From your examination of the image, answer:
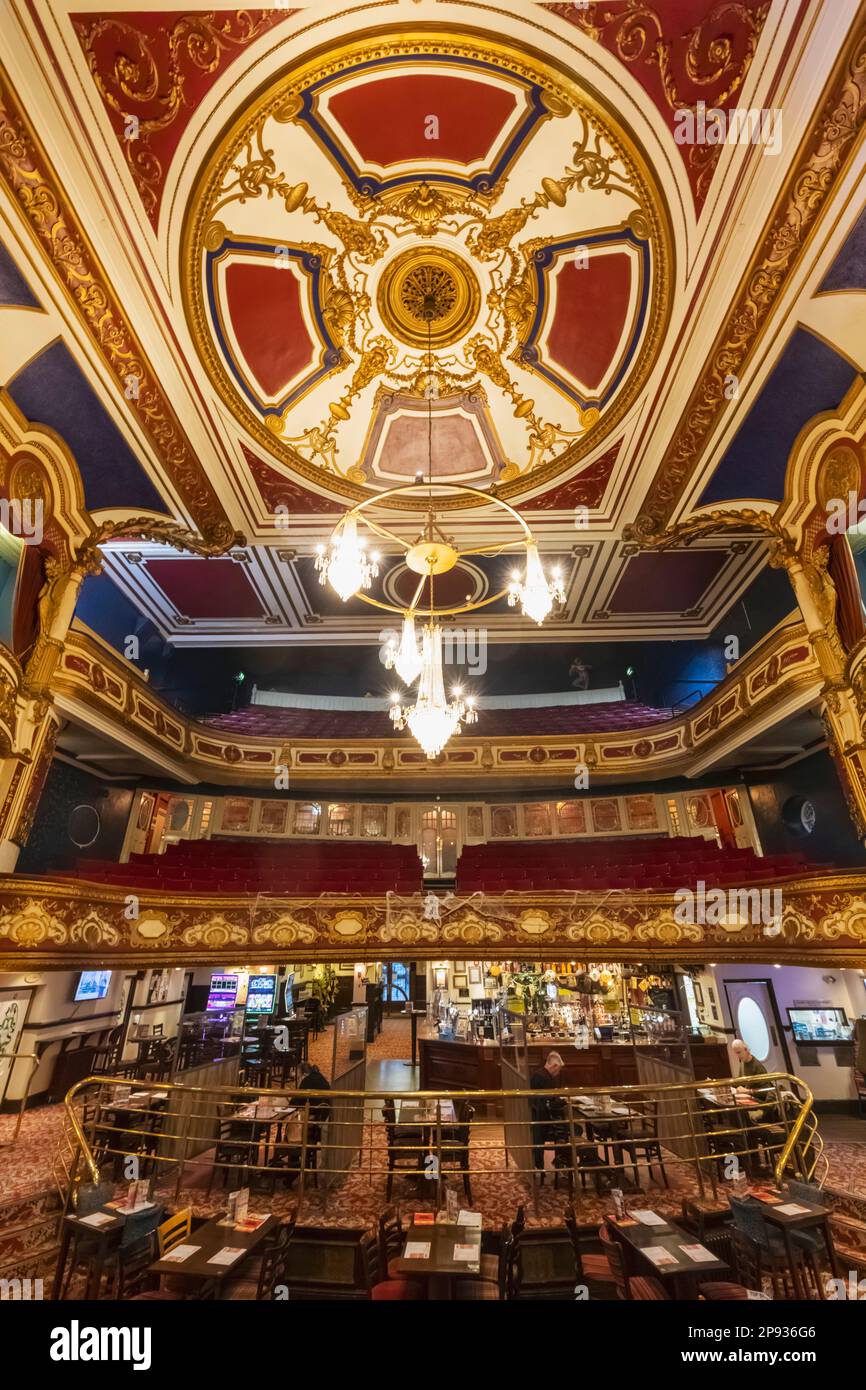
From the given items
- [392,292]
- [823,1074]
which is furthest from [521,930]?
[392,292]

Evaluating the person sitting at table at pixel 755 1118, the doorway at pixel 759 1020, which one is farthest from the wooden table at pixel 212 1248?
the doorway at pixel 759 1020

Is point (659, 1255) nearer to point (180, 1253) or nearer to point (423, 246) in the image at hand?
point (180, 1253)

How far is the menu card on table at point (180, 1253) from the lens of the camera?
151 inches

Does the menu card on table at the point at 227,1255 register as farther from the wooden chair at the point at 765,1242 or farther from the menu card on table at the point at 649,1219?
the wooden chair at the point at 765,1242

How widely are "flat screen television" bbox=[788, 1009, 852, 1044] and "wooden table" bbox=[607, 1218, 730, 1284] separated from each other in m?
7.34

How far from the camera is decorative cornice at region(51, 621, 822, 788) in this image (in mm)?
9664

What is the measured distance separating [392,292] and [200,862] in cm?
1004

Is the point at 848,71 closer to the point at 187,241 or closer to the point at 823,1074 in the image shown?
the point at 187,241

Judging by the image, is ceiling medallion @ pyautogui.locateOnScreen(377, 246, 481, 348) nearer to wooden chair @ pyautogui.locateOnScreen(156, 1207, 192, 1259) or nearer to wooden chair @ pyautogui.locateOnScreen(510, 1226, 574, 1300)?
wooden chair @ pyautogui.locateOnScreen(510, 1226, 574, 1300)

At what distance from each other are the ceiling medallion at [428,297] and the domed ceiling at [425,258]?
0.6 inches

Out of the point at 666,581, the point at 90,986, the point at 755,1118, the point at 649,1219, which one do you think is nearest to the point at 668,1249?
the point at 649,1219

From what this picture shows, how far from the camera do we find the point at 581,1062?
945 cm

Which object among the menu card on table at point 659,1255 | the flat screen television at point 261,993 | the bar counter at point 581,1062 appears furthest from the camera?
the flat screen television at point 261,993
